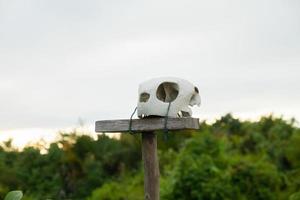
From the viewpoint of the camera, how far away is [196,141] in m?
11.8

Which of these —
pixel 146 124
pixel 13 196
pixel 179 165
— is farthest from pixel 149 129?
pixel 179 165

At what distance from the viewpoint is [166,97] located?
4.71 metres

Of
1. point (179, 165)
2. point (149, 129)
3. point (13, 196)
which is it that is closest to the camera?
point (13, 196)

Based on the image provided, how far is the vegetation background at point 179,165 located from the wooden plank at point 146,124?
6.39 metres

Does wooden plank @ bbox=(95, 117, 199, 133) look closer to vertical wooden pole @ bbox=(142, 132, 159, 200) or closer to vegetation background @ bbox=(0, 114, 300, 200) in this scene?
vertical wooden pole @ bbox=(142, 132, 159, 200)

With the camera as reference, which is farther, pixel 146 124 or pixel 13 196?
pixel 146 124

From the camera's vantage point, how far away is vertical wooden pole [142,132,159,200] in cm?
468

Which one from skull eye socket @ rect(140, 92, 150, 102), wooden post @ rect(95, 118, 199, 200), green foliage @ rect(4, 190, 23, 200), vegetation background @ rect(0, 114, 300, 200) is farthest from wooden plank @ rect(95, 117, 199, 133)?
vegetation background @ rect(0, 114, 300, 200)

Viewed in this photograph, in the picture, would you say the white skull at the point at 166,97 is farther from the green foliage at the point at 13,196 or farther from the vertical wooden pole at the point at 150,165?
the green foliage at the point at 13,196

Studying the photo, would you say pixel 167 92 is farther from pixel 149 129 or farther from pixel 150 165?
pixel 150 165

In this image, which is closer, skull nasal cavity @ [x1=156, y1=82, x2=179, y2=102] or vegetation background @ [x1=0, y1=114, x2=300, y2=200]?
skull nasal cavity @ [x1=156, y1=82, x2=179, y2=102]

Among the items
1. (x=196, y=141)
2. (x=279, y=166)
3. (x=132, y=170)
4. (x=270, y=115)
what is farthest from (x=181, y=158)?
(x=270, y=115)

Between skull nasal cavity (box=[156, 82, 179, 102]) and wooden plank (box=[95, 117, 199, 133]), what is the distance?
0.59 ft

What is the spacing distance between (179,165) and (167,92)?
6.62 meters
